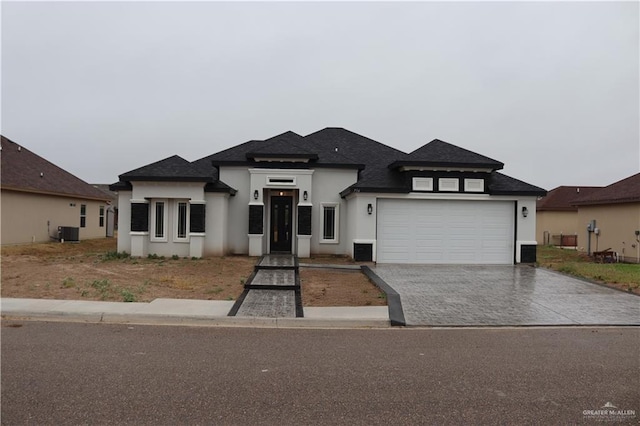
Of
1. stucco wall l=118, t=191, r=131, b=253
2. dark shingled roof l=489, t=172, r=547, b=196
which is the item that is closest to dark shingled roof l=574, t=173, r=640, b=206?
dark shingled roof l=489, t=172, r=547, b=196

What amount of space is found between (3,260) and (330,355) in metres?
16.1

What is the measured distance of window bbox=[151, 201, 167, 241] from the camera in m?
18.5

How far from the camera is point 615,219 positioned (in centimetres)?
2277

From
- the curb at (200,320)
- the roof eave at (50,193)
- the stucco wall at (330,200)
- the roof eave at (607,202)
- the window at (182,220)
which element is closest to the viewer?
the curb at (200,320)

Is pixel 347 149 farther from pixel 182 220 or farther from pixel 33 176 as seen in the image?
pixel 33 176

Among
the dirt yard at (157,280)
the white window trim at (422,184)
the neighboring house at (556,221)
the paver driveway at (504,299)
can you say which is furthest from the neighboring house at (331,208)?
the neighboring house at (556,221)

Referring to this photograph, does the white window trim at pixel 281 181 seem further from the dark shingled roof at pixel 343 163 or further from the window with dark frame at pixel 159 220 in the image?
the window with dark frame at pixel 159 220

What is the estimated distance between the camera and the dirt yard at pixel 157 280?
10281mm

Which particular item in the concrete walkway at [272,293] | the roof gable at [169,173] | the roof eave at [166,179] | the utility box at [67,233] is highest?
the roof gable at [169,173]

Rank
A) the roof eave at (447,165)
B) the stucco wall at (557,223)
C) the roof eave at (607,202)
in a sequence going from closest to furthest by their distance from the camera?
the roof eave at (447,165) → the roof eave at (607,202) → the stucco wall at (557,223)

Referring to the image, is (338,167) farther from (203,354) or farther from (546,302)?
(203,354)

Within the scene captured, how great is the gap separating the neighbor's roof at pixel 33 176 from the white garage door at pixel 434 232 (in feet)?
59.3

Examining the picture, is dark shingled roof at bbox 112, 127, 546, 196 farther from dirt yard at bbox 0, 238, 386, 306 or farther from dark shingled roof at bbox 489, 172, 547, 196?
dirt yard at bbox 0, 238, 386, 306

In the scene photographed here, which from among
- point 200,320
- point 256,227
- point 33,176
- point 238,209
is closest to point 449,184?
point 256,227
